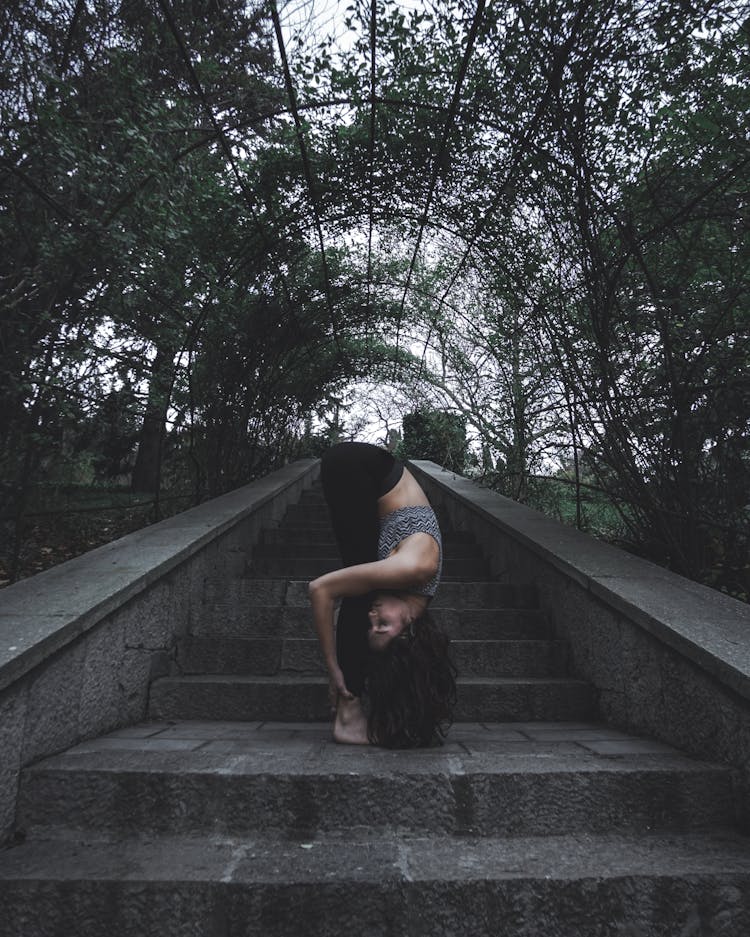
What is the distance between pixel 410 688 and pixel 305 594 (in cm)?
172

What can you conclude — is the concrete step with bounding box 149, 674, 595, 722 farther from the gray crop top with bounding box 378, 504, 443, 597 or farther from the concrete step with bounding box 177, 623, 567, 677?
the gray crop top with bounding box 378, 504, 443, 597

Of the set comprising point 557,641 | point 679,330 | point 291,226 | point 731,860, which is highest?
point 291,226

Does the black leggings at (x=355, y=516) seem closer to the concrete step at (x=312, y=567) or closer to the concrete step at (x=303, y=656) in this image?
the concrete step at (x=303, y=656)

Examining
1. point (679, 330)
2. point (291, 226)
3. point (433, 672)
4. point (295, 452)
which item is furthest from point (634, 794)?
point (295, 452)

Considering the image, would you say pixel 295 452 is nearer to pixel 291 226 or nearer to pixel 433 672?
pixel 291 226

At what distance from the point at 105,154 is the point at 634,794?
406 centimetres

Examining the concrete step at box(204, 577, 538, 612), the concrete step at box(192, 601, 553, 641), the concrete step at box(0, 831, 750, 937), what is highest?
the concrete step at box(204, 577, 538, 612)

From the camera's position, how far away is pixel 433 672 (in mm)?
2232

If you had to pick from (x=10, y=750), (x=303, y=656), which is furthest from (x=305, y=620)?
(x=10, y=750)

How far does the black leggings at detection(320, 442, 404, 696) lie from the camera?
2320mm

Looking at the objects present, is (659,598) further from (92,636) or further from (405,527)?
(92,636)

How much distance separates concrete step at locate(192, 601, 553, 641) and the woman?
1.12 metres

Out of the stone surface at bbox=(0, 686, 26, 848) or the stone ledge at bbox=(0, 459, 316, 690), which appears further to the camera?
the stone ledge at bbox=(0, 459, 316, 690)

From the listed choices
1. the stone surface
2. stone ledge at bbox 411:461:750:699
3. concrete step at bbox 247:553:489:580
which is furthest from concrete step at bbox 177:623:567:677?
concrete step at bbox 247:553:489:580
